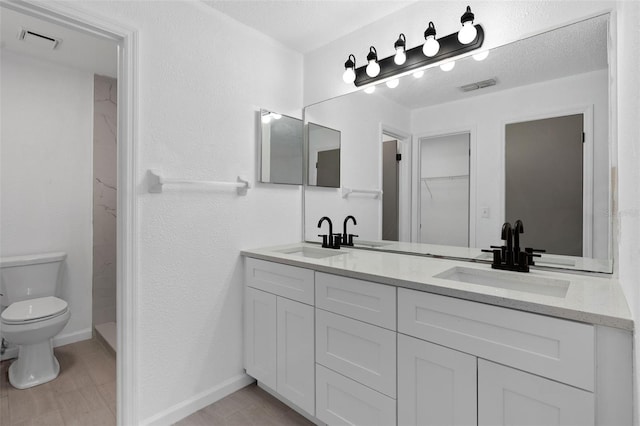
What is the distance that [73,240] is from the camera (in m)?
2.65

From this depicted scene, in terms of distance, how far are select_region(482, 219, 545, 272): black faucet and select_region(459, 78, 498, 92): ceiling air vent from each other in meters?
0.70

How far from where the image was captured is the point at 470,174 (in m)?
1.64

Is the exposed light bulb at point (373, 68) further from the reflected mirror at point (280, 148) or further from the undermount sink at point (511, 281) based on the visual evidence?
the undermount sink at point (511, 281)

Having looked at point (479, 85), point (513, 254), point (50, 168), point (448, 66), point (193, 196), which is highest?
point (448, 66)

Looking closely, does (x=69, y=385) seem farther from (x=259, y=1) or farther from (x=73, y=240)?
(x=259, y=1)

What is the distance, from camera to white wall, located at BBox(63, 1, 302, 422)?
163 centimetres

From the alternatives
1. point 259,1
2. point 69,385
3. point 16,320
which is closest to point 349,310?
point 259,1

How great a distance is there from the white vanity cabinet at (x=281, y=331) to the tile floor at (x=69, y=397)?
87 cm

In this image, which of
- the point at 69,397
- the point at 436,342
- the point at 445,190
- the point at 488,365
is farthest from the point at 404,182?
the point at 69,397

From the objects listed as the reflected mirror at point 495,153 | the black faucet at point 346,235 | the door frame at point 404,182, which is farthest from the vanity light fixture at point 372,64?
the black faucet at point 346,235

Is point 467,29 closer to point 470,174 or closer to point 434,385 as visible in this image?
point 470,174

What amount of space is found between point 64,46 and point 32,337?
79.5 inches

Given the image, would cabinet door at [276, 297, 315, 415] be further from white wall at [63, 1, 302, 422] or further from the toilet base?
the toilet base

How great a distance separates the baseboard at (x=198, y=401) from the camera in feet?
5.49
